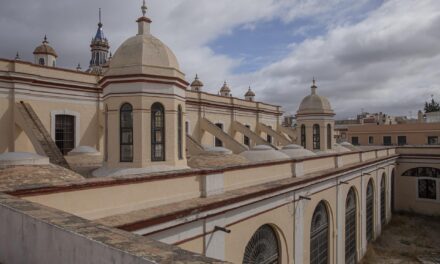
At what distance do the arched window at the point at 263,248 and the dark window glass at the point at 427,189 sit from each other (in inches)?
820

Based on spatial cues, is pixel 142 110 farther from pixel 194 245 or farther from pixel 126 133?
pixel 194 245

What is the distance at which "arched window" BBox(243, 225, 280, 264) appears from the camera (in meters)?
8.55

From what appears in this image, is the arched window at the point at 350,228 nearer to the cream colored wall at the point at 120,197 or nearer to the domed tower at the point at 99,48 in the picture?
the cream colored wall at the point at 120,197

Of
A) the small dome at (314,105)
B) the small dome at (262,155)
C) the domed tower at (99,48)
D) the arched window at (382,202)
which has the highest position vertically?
the domed tower at (99,48)

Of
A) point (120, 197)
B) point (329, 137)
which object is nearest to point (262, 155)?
point (120, 197)

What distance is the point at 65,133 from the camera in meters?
14.4

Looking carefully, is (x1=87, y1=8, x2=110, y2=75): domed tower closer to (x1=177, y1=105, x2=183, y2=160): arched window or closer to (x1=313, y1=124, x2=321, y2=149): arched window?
(x1=313, y1=124, x2=321, y2=149): arched window

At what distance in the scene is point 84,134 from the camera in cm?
1480

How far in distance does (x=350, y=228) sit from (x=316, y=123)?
7.07 metres

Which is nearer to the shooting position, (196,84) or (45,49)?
(45,49)

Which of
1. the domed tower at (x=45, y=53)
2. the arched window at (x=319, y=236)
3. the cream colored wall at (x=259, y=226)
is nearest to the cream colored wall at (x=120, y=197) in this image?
the cream colored wall at (x=259, y=226)

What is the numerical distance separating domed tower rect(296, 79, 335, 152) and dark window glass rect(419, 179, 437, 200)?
33.2ft

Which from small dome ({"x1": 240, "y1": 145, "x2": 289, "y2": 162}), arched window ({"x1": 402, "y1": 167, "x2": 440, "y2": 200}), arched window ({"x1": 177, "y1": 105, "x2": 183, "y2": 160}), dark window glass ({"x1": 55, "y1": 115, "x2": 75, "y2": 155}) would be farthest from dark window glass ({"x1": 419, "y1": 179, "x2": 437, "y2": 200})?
dark window glass ({"x1": 55, "y1": 115, "x2": 75, "y2": 155})

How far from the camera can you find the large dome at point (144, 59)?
9.49 meters
